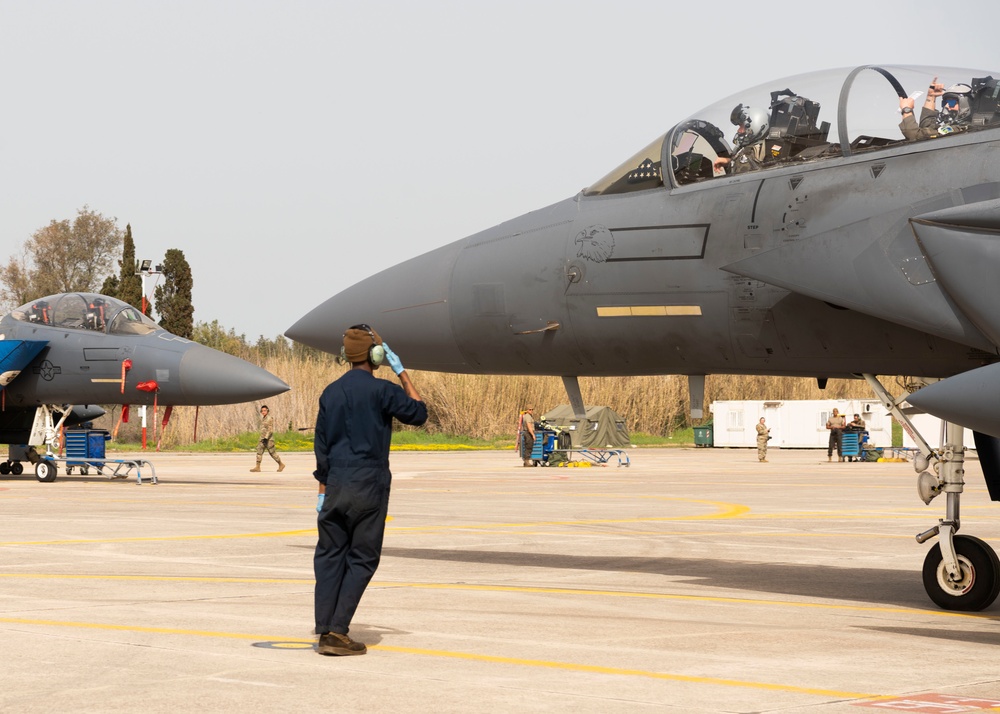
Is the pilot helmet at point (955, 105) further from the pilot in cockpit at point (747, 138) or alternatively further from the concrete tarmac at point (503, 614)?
the concrete tarmac at point (503, 614)

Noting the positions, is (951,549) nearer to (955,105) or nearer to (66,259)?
(955,105)

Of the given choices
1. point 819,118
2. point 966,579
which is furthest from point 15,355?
point 966,579

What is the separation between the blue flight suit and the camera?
27.2 feet

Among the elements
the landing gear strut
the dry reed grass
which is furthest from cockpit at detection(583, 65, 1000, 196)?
the dry reed grass

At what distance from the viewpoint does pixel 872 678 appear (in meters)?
7.34

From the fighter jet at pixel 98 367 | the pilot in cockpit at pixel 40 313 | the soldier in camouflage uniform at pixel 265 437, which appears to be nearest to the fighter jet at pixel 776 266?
the fighter jet at pixel 98 367

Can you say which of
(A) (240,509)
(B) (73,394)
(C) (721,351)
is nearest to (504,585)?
(C) (721,351)

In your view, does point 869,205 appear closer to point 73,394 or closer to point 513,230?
point 513,230

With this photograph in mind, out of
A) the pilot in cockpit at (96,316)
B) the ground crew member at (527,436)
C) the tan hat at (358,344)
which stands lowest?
the tan hat at (358,344)

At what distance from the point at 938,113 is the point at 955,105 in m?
0.14

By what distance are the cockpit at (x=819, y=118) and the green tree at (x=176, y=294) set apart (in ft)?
219

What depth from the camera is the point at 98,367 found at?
28.4m

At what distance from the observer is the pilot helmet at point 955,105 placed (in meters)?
10.3

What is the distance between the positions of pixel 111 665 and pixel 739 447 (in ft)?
185
